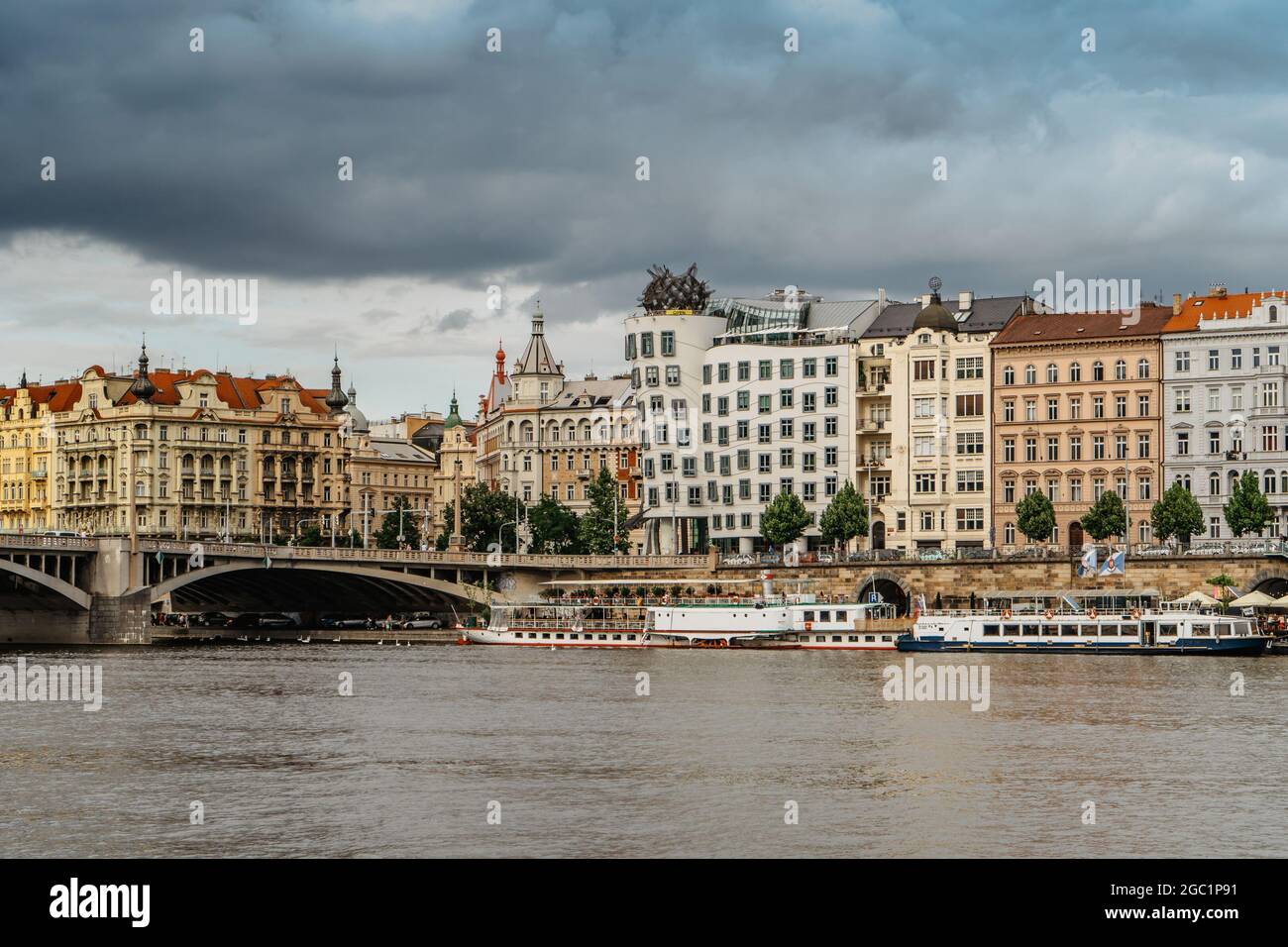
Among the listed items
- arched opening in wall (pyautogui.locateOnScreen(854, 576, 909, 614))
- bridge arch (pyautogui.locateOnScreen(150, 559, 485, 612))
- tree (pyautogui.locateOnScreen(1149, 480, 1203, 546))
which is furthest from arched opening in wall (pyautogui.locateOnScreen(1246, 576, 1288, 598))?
bridge arch (pyautogui.locateOnScreen(150, 559, 485, 612))

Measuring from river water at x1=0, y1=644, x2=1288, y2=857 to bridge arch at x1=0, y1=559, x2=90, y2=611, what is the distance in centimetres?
2651

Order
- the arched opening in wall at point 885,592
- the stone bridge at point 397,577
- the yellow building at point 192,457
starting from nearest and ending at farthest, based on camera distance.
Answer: the stone bridge at point 397,577
the arched opening in wall at point 885,592
the yellow building at point 192,457

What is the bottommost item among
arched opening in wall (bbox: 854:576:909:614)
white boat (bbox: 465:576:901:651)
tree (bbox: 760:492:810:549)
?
white boat (bbox: 465:576:901:651)

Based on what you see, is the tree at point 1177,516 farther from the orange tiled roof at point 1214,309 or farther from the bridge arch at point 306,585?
the bridge arch at point 306,585

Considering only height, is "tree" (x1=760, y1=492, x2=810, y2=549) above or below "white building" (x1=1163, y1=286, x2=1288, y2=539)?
below

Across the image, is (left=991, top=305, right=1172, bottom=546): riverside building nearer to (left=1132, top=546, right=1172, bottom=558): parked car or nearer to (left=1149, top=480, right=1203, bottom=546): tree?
(left=1132, top=546, right=1172, bottom=558): parked car

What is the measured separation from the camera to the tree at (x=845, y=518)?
A: 122438 mm

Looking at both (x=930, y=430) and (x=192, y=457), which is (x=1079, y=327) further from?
(x=192, y=457)

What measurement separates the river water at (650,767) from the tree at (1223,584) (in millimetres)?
20548

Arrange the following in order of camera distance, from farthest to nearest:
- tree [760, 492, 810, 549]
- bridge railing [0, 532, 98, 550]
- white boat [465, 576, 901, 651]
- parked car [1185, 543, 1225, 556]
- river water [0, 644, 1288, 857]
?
tree [760, 492, 810, 549]
bridge railing [0, 532, 98, 550]
white boat [465, 576, 901, 651]
parked car [1185, 543, 1225, 556]
river water [0, 644, 1288, 857]

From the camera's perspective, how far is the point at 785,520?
125312 mm

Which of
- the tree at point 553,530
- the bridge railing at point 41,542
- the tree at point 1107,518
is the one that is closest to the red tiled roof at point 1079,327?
the tree at point 1107,518

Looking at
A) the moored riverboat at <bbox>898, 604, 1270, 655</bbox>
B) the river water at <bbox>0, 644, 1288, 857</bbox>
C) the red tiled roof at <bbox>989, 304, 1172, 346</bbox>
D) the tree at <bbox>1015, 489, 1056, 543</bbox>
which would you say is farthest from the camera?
the red tiled roof at <bbox>989, 304, 1172, 346</bbox>

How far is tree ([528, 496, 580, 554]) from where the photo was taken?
149 meters
